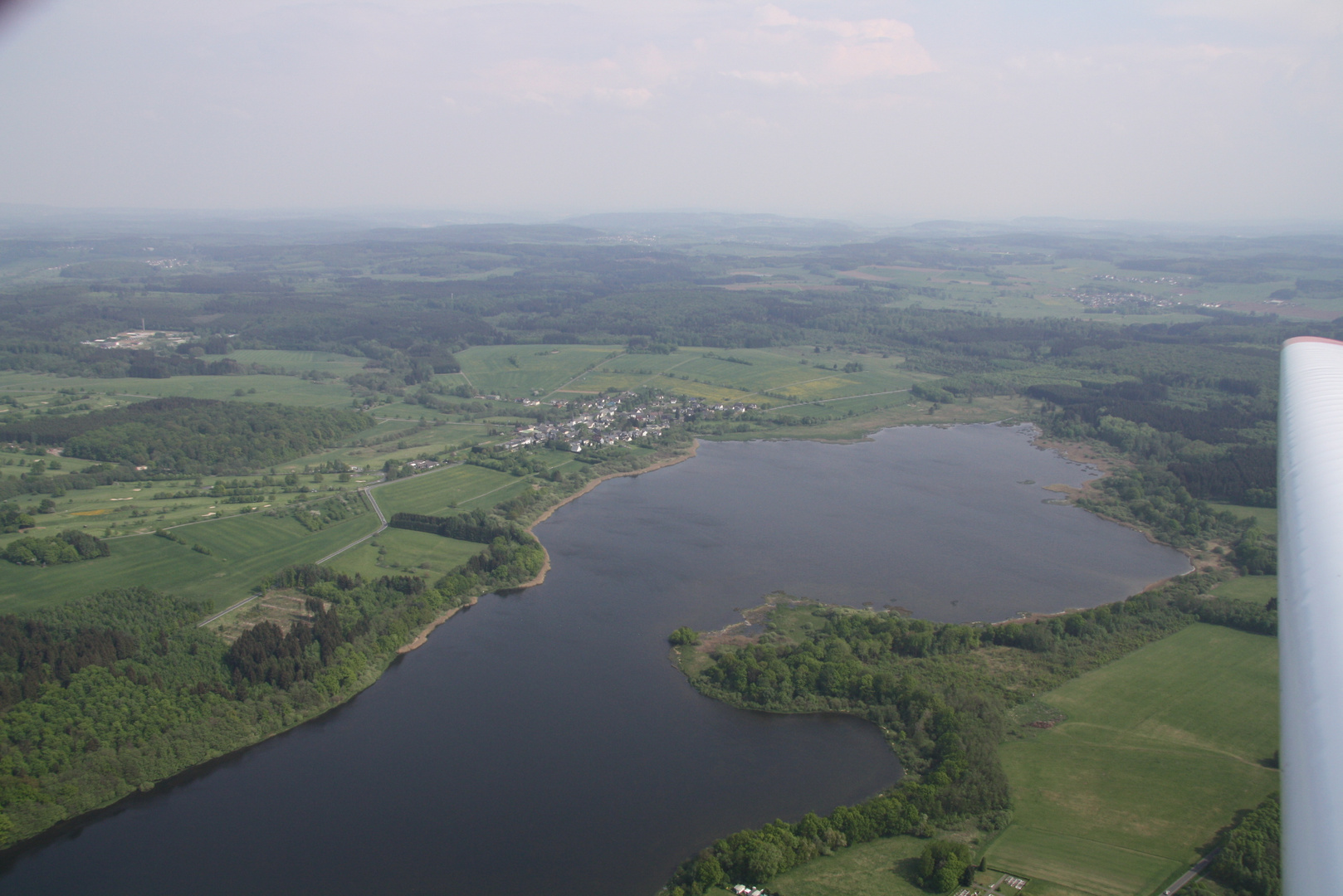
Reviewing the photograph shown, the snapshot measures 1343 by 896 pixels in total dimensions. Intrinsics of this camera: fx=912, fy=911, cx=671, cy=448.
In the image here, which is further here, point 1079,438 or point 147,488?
point 1079,438

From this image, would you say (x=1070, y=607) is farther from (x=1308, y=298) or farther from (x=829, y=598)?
(x=1308, y=298)

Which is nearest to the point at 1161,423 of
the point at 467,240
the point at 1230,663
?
the point at 1230,663

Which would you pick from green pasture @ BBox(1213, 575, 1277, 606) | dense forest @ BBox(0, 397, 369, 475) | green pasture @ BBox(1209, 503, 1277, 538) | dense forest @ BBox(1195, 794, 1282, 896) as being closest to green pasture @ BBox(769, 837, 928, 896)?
dense forest @ BBox(1195, 794, 1282, 896)

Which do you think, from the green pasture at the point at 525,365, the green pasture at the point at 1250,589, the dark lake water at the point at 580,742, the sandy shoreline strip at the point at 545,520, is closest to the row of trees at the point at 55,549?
the sandy shoreline strip at the point at 545,520

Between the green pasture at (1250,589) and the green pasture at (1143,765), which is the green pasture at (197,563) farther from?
the green pasture at (1250,589)

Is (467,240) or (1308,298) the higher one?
(467,240)

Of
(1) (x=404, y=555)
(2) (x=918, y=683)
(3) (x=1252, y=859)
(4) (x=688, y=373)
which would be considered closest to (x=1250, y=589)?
(2) (x=918, y=683)

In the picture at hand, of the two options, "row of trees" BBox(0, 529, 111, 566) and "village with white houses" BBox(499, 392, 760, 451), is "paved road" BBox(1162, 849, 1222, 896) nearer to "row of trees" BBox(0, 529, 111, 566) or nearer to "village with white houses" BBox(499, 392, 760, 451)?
"row of trees" BBox(0, 529, 111, 566)

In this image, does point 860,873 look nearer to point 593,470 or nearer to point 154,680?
point 154,680
